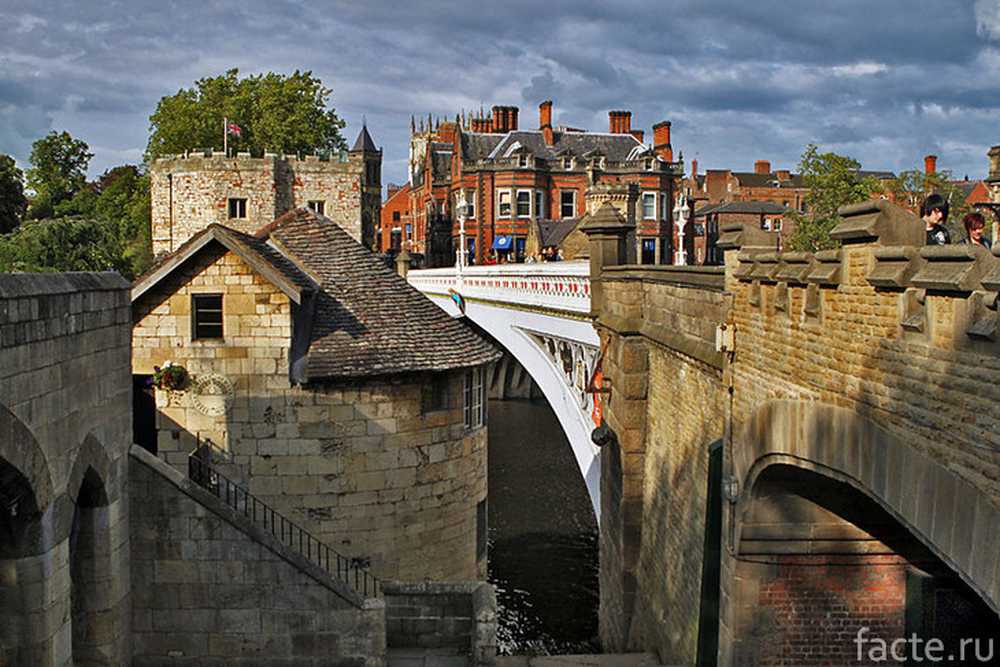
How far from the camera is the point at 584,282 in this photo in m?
17.9

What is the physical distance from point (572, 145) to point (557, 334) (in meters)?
52.1

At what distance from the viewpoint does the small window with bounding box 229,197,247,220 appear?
45.7 metres

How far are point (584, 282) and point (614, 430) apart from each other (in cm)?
319

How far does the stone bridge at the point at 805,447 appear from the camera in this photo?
5.92 meters

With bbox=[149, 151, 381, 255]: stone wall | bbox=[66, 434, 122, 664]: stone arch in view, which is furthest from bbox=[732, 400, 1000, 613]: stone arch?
bbox=[149, 151, 381, 255]: stone wall

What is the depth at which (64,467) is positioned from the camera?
9.20 meters

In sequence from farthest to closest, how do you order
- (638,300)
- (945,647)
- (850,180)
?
(850,180)
(638,300)
(945,647)

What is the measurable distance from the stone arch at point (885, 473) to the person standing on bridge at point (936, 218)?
186 cm

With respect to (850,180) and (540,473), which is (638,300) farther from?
(540,473)

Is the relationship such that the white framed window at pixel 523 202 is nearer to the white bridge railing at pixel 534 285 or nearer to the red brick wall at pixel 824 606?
the white bridge railing at pixel 534 285

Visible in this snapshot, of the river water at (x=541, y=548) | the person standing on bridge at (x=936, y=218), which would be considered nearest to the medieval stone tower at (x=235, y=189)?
the river water at (x=541, y=548)

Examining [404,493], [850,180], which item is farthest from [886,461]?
[850,180]

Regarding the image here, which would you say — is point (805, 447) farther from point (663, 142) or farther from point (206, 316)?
point (663, 142)

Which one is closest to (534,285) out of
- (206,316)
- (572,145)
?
(206,316)
